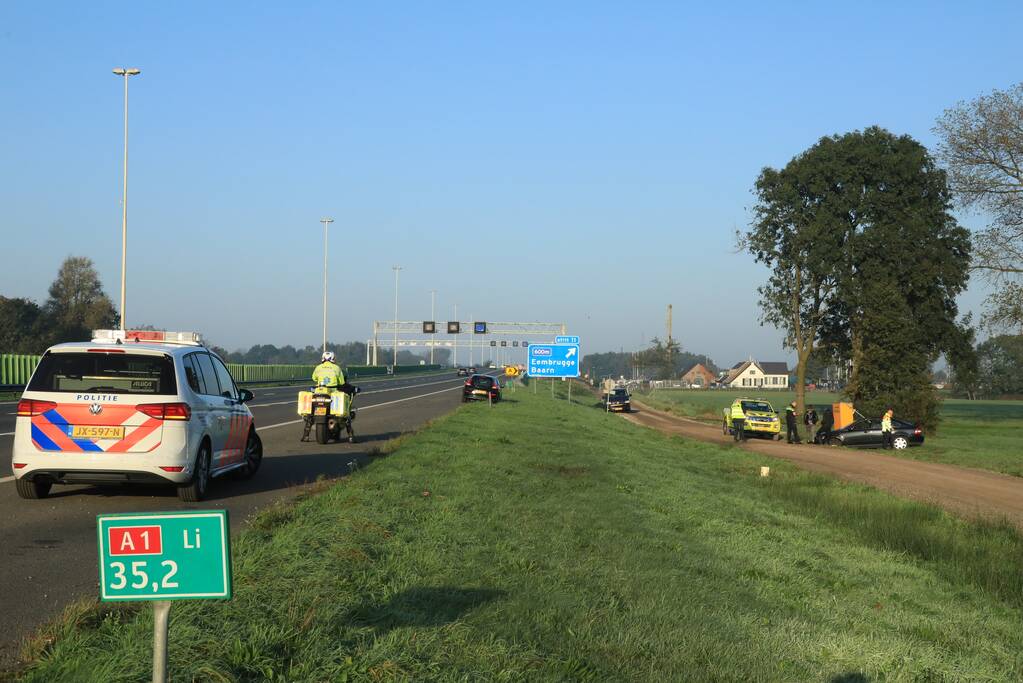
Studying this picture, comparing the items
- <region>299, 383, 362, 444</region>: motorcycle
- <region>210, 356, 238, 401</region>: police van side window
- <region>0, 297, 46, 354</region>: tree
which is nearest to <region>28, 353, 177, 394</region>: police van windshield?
<region>210, 356, 238, 401</region>: police van side window

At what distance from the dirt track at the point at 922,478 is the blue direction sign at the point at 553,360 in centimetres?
858

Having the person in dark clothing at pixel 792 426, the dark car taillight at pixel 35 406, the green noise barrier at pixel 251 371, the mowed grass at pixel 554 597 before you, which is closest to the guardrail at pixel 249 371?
the green noise barrier at pixel 251 371

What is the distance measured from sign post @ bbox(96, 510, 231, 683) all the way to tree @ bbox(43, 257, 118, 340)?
94162mm

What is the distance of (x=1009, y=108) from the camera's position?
42.5 m

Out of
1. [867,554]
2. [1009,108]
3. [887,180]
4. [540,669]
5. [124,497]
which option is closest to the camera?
[540,669]

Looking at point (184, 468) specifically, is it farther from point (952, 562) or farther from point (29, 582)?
point (952, 562)

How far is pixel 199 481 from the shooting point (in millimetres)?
12312

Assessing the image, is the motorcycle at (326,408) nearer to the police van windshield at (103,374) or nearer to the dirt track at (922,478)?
the police van windshield at (103,374)

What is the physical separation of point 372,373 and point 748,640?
10362 centimetres

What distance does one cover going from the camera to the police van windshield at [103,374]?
11.6 m

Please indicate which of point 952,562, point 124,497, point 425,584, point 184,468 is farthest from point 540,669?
point 952,562

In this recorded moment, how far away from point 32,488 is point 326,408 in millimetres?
9003

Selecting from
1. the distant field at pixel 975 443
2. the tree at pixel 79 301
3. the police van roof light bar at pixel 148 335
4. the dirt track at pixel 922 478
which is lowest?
the distant field at pixel 975 443

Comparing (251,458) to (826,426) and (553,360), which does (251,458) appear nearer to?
(553,360)
